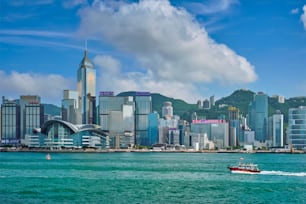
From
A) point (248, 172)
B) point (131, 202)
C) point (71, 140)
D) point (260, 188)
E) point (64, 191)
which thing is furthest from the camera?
point (71, 140)

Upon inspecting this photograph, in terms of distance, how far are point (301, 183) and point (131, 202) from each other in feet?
63.5

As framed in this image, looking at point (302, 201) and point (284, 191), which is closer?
point (302, 201)

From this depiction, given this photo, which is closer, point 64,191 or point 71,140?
point 64,191

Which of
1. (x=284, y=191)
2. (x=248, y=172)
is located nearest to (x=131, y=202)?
(x=284, y=191)

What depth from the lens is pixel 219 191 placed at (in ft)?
138

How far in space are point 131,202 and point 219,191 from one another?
9069mm

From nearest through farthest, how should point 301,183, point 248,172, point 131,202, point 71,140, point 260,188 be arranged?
point 131,202 → point 260,188 → point 301,183 → point 248,172 → point 71,140

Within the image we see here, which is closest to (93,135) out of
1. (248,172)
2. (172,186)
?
(248,172)

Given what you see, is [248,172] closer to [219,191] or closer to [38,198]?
[219,191]

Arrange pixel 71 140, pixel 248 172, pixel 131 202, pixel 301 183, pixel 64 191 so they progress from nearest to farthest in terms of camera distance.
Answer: pixel 131 202
pixel 64 191
pixel 301 183
pixel 248 172
pixel 71 140

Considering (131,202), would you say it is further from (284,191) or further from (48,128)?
(48,128)

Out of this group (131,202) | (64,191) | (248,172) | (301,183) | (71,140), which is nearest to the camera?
(131,202)

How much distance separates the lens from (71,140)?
622ft

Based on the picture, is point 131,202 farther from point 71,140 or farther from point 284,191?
point 71,140
